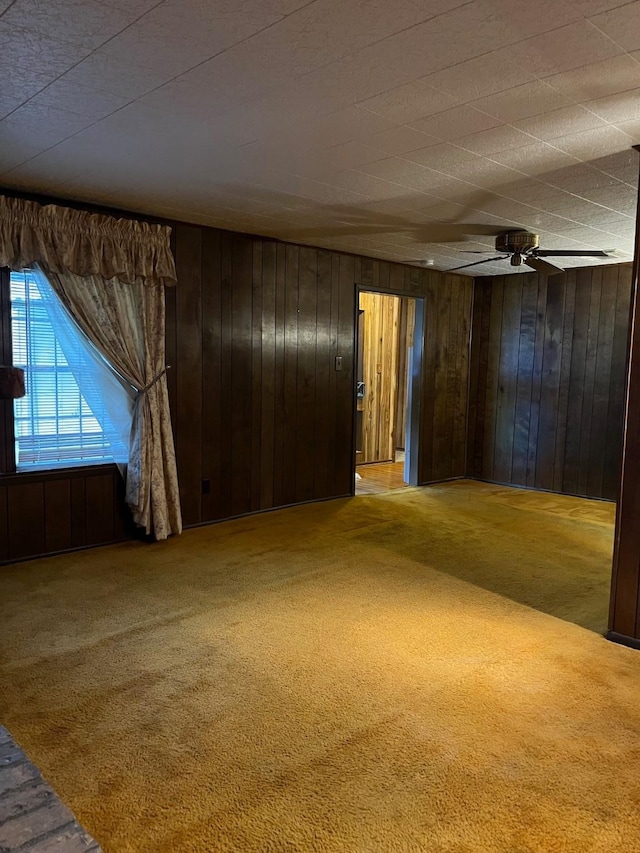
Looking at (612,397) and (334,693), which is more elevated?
(612,397)

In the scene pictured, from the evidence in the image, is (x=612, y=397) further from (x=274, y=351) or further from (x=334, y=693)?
(x=334, y=693)

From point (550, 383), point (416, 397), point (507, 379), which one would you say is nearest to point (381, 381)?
point (416, 397)

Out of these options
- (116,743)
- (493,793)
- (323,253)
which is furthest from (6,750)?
(323,253)

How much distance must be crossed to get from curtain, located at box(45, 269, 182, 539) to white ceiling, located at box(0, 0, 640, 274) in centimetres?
62

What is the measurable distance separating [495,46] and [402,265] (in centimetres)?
431

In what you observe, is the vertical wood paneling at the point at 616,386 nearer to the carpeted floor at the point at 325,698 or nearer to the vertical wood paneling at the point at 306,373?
the carpeted floor at the point at 325,698

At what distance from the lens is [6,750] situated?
1.99 m

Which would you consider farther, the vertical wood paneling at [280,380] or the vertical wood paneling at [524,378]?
the vertical wood paneling at [524,378]

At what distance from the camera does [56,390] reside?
162 inches

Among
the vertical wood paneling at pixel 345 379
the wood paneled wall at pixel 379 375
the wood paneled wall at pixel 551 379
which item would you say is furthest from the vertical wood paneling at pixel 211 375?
the wood paneled wall at pixel 551 379

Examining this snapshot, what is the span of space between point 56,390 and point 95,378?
0.85ft

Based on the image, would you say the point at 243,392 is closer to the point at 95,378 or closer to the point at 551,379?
the point at 95,378

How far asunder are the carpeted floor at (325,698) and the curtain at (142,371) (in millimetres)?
364

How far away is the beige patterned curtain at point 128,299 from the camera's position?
3.84 meters
